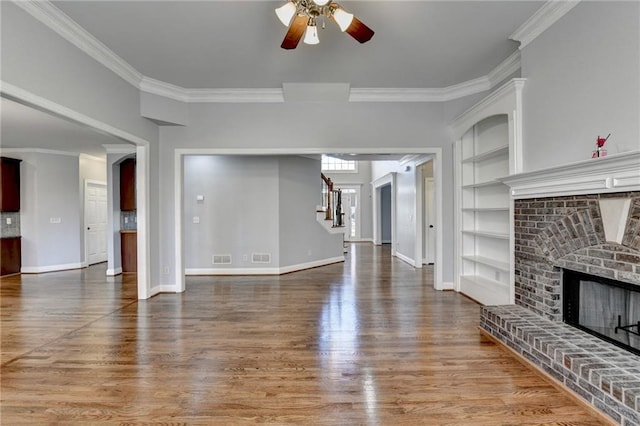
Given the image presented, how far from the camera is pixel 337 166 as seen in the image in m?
13.7

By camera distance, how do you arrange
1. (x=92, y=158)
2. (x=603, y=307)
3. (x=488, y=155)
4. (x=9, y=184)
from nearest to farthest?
(x=603, y=307) < (x=488, y=155) < (x=9, y=184) < (x=92, y=158)

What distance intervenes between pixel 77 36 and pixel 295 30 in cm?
229

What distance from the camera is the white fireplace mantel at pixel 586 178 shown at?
2184 millimetres

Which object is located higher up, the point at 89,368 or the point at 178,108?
the point at 178,108

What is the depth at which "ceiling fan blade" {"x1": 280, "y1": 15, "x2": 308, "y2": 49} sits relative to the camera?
2691 mm

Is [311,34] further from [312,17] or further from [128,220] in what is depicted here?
[128,220]

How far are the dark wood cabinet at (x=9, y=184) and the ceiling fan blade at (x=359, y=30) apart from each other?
777cm

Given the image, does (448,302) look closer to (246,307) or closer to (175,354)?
(246,307)

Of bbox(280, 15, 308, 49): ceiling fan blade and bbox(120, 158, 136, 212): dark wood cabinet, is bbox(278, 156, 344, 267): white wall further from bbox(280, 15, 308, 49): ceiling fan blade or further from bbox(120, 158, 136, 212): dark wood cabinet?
bbox(280, 15, 308, 49): ceiling fan blade

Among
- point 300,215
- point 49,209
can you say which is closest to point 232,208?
point 300,215

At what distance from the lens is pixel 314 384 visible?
2.48 metres

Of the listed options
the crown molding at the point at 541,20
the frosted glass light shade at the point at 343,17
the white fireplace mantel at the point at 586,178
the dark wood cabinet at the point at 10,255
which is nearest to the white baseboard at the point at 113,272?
the dark wood cabinet at the point at 10,255

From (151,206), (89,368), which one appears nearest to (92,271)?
(151,206)

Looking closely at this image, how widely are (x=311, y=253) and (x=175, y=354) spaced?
182 inches
